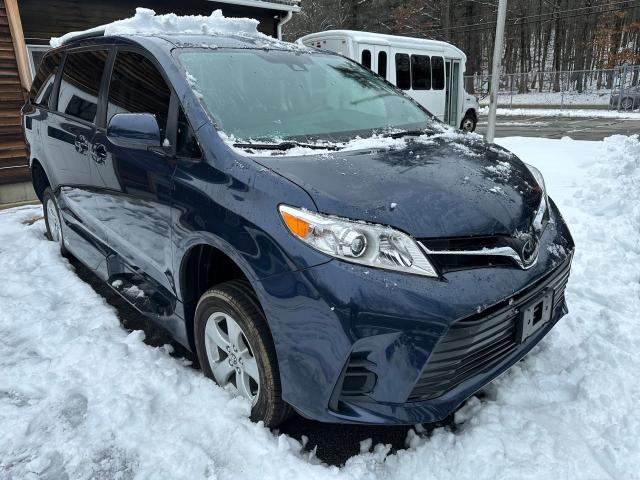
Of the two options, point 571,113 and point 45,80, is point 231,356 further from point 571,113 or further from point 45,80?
point 571,113

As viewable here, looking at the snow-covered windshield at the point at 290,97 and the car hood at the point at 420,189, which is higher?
the snow-covered windshield at the point at 290,97

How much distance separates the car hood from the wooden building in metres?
7.64

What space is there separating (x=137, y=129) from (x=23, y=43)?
744cm

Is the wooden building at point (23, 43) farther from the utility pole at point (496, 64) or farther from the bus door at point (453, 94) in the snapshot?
the bus door at point (453, 94)

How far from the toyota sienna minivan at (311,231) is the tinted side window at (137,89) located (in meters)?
0.02

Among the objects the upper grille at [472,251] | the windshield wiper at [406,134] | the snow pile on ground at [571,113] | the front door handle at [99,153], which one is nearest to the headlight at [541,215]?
the upper grille at [472,251]

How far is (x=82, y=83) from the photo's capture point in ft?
11.7

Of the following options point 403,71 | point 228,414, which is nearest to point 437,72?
point 403,71

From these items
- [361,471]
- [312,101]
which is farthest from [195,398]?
[312,101]

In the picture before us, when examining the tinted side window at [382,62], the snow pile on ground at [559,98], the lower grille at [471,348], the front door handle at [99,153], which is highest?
the front door handle at [99,153]

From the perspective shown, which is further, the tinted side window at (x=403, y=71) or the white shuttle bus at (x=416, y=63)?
the tinted side window at (x=403, y=71)

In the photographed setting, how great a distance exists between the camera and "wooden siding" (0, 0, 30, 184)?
26.3ft

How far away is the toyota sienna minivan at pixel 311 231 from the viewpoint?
6.01 feet

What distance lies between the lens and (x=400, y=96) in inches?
137
